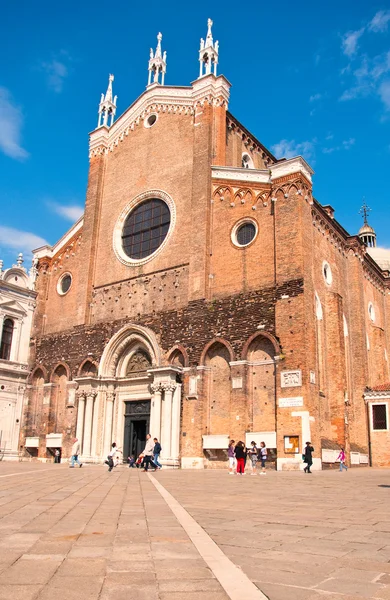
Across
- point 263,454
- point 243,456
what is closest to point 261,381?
point 263,454

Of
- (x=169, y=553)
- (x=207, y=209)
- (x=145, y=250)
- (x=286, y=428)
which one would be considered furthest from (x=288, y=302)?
(x=169, y=553)

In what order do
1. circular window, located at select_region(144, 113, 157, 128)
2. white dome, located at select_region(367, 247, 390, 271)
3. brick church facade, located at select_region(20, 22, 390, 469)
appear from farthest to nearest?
white dome, located at select_region(367, 247, 390, 271) → circular window, located at select_region(144, 113, 157, 128) → brick church facade, located at select_region(20, 22, 390, 469)

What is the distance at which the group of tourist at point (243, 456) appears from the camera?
→ 18.9m

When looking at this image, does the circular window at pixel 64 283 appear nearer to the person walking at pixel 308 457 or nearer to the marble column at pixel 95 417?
the marble column at pixel 95 417

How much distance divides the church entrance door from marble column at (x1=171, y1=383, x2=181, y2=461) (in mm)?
2728

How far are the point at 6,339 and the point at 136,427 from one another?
10.5m

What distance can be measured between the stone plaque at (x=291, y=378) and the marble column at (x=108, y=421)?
392 inches

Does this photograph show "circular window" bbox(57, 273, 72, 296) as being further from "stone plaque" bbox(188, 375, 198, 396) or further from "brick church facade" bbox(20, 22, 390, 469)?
"stone plaque" bbox(188, 375, 198, 396)

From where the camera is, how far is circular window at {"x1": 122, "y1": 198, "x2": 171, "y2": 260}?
28.3 metres

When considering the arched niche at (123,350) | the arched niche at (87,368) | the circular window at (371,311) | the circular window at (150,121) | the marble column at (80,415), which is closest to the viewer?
the arched niche at (123,350)

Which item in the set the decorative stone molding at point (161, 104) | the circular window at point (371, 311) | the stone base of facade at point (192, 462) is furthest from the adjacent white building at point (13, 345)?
the circular window at point (371, 311)

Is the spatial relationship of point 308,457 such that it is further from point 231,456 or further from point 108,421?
point 108,421

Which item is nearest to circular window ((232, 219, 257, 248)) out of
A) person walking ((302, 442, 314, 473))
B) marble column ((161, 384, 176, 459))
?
marble column ((161, 384, 176, 459))

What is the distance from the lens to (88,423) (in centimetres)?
2712
